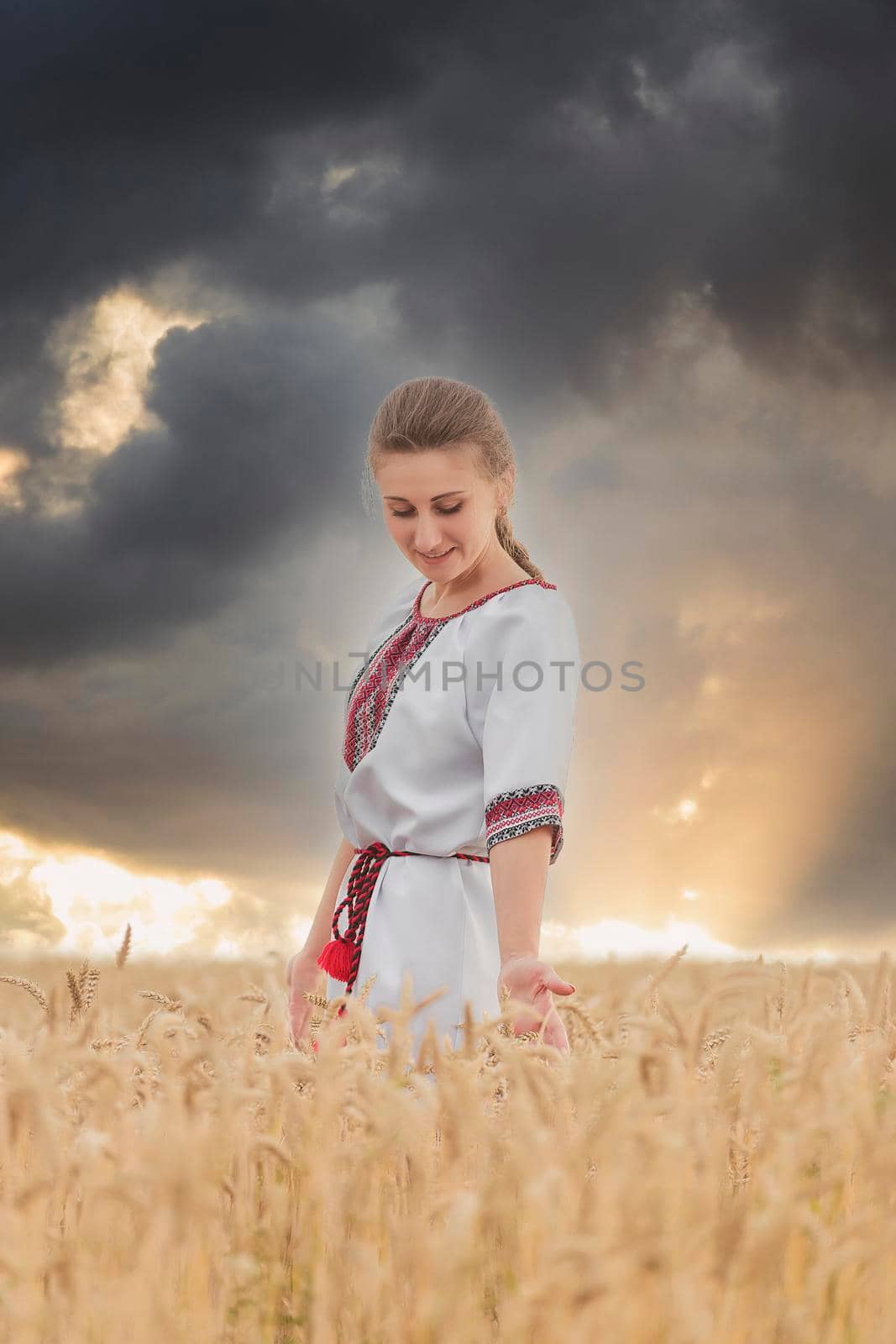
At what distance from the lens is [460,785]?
2680 millimetres

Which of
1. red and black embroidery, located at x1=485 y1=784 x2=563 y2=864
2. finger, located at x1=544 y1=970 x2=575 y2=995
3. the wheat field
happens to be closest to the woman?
red and black embroidery, located at x1=485 y1=784 x2=563 y2=864

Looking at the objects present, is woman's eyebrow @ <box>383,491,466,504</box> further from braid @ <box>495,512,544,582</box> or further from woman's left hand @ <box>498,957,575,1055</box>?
woman's left hand @ <box>498,957,575,1055</box>

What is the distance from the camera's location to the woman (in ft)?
8.15

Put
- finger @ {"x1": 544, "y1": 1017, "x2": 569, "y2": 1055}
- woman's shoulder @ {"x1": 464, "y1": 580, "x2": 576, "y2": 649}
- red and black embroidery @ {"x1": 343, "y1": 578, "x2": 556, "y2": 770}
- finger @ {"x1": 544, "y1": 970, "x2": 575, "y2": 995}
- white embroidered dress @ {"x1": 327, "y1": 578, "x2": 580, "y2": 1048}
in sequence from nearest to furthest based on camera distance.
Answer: finger @ {"x1": 544, "y1": 970, "x2": 575, "y2": 995} < finger @ {"x1": 544, "y1": 1017, "x2": 569, "y2": 1055} < white embroidered dress @ {"x1": 327, "y1": 578, "x2": 580, "y2": 1048} < woman's shoulder @ {"x1": 464, "y1": 580, "x2": 576, "y2": 649} < red and black embroidery @ {"x1": 343, "y1": 578, "x2": 556, "y2": 770}

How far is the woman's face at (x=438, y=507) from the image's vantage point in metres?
2.78

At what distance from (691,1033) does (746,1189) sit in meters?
0.46

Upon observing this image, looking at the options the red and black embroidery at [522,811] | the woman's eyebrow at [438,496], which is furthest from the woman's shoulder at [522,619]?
the red and black embroidery at [522,811]

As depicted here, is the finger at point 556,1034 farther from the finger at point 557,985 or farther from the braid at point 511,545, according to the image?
the braid at point 511,545

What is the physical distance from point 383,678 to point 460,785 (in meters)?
0.51

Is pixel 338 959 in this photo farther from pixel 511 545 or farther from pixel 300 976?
pixel 511 545

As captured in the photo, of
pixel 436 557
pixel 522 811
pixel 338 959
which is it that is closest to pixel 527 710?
pixel 522 811

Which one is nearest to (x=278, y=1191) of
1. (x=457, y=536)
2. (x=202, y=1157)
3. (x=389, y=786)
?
(x=202, y=1157)

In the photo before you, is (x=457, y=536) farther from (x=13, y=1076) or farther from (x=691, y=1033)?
(x=13, y=1076)

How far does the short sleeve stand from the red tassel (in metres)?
0.50
